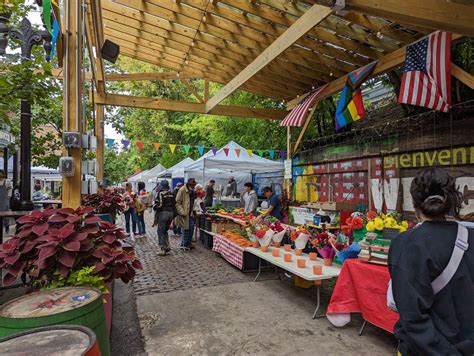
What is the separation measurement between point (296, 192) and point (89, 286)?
907 centimetres

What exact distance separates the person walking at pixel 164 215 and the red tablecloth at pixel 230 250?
111 centimetres

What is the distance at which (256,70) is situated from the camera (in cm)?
630

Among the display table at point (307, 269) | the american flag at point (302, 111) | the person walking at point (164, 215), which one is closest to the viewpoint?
the display table at point (307, 269)

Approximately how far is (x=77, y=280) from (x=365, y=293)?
104 inches

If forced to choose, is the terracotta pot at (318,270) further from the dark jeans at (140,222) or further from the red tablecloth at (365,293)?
the dark jeans at (140,222)

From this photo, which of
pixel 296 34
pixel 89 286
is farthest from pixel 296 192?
pixel 89 286

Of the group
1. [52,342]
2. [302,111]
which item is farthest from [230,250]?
[52,342]

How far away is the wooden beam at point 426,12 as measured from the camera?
288 cm

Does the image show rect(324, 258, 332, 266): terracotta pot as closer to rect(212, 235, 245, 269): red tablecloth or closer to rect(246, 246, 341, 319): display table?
rect(246, 246, 341, 319): display table

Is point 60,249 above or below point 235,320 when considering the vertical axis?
above

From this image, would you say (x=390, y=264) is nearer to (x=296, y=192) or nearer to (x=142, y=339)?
(x=142, y=339)

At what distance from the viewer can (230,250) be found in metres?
6.23

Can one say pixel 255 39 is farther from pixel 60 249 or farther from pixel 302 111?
pixel 60 249

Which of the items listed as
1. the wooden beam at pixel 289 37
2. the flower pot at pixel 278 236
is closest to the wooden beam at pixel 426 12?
the wooden beam at pixel 289 37
